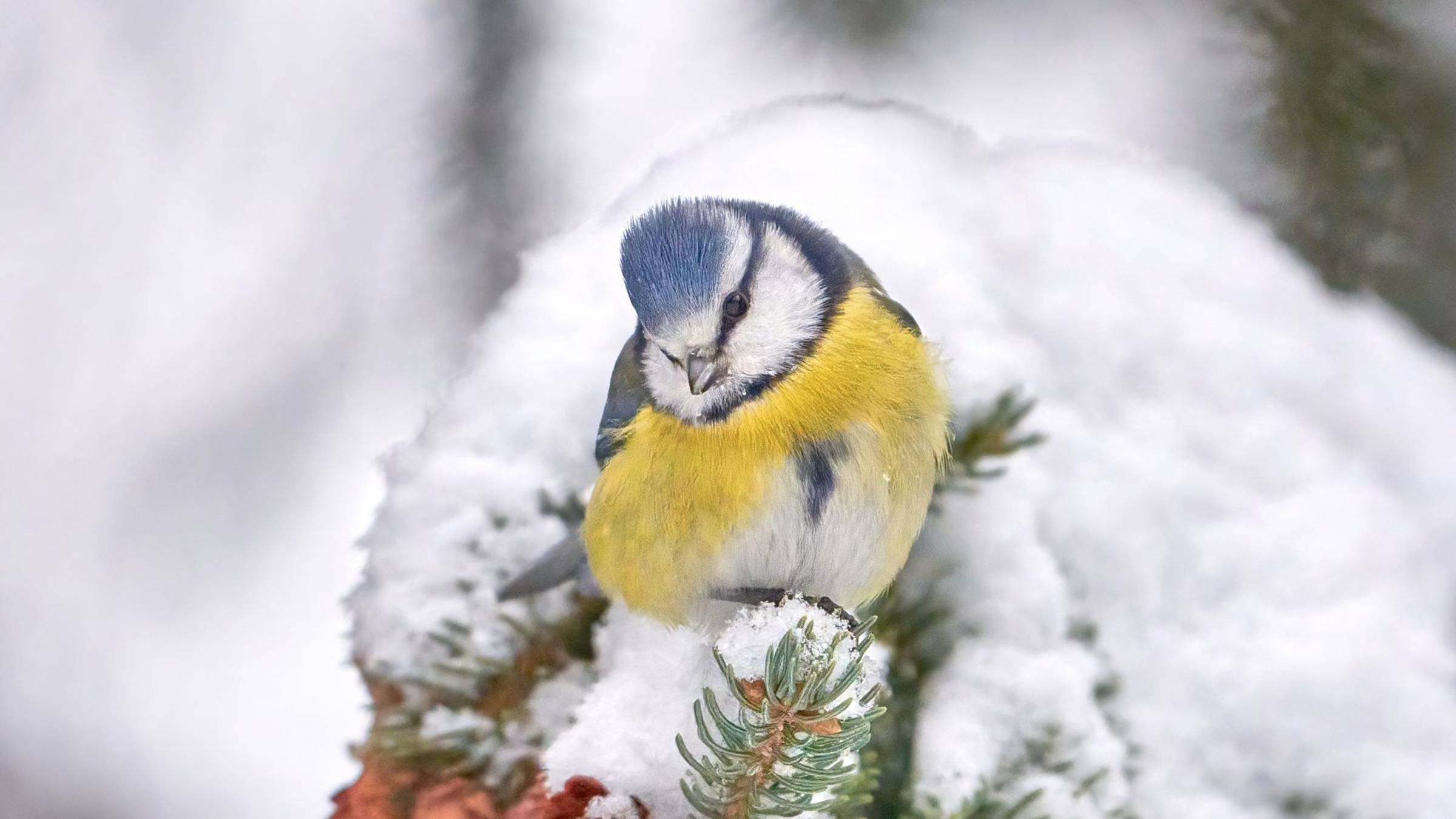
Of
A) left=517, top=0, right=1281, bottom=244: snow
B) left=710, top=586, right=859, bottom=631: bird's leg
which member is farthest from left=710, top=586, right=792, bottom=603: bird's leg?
left=517, top=0, right=1281, bottom=244: snow

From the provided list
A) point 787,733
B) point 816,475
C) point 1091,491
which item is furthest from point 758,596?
point 1091,491

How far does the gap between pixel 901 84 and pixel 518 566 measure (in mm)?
804

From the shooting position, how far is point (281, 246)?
131 centimetres

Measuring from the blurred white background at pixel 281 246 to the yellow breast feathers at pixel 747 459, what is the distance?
52 centimetres

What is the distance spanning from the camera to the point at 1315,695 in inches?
34.5

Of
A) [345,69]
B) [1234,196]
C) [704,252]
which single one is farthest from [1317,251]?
[345,69]

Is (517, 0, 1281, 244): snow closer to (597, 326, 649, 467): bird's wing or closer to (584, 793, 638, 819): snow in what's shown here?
(597, 326, 649, 467): bird's wing

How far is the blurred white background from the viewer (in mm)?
1175

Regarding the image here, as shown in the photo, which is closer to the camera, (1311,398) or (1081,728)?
(1081,728)

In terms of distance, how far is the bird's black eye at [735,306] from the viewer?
74cm

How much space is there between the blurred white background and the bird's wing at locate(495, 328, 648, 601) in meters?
0.42

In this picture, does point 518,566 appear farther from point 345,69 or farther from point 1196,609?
point 345,69

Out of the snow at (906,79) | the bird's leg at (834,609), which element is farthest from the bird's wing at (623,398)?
the snow at (906,79)

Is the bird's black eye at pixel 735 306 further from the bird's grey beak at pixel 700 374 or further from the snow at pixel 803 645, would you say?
the snow at pixel 803 645
